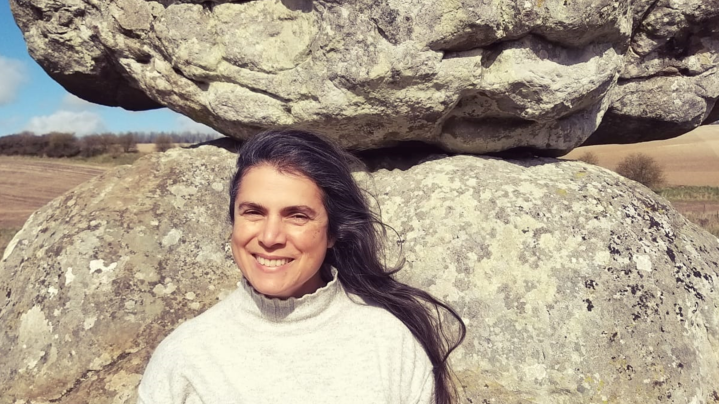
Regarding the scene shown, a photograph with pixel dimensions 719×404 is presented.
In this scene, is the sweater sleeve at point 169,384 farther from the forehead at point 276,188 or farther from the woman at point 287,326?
the forehead at point 276,188

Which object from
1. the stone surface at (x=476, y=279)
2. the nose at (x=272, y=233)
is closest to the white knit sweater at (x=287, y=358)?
the nose at (x=272, y=233)

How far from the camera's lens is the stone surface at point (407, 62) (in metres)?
2.95

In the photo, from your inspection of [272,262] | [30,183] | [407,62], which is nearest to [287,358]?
[272,262]

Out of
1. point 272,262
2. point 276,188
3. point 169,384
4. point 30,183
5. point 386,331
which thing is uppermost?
point 276,188

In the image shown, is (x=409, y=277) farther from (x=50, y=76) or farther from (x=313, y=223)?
A: (x=50, y=76)

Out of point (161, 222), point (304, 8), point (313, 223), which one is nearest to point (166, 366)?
point (313, 223)

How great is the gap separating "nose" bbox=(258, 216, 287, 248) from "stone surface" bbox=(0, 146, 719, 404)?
1.35 meters

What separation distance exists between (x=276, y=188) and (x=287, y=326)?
1.35 feet

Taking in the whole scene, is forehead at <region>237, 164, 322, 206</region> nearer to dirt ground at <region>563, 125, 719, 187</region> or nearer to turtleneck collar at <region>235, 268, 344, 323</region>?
turtleneck collar at <region>235, 268, 344, 323</region>

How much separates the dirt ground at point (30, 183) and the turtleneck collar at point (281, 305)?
10662 millimetres

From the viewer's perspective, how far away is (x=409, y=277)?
2.99 meters

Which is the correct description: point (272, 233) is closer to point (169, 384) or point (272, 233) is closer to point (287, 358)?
point (287, 358)

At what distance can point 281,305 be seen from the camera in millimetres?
1765

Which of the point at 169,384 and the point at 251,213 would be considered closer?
the point at 169,384
